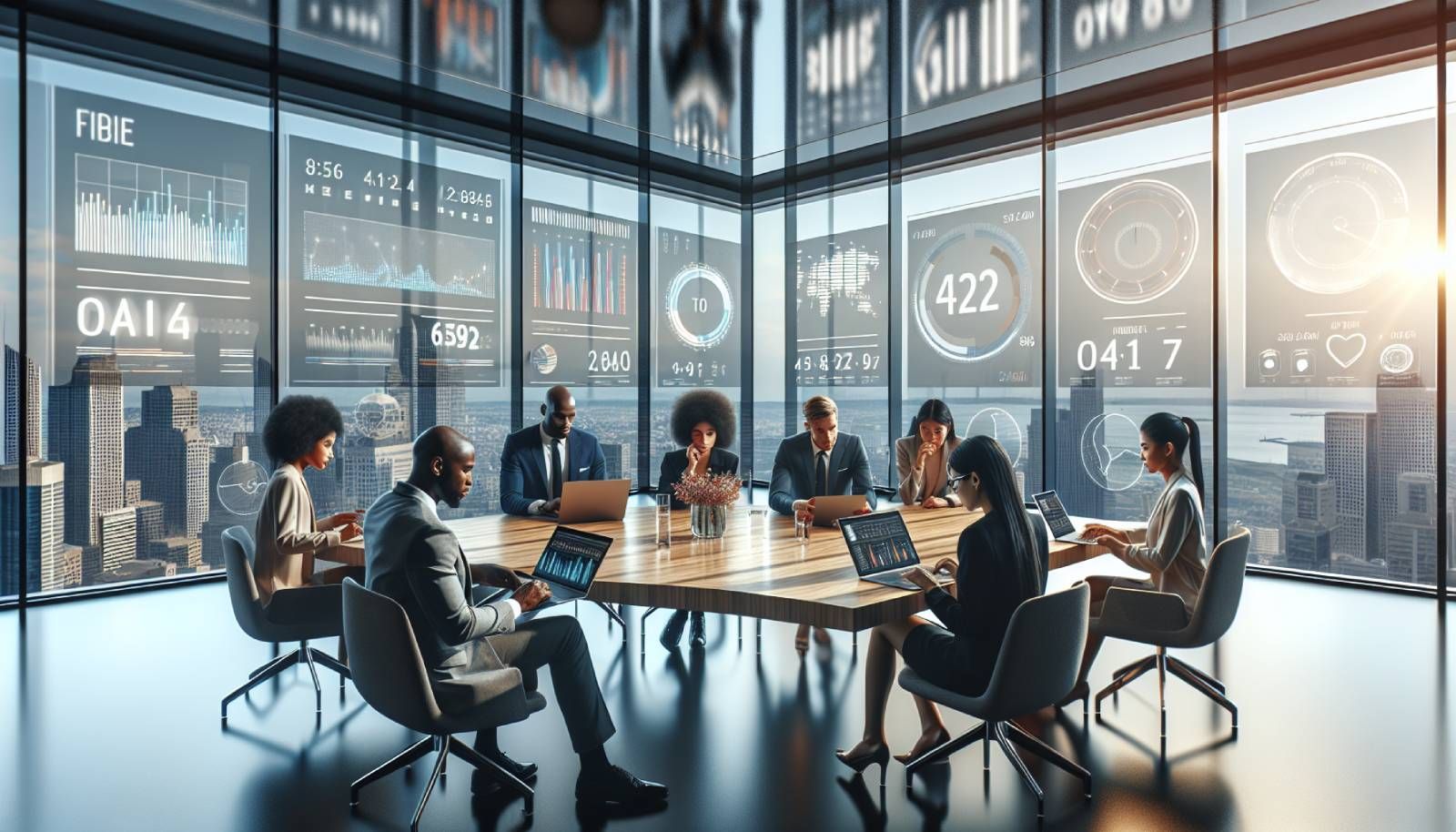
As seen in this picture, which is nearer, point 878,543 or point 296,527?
point 878,543

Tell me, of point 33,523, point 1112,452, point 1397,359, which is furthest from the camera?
point 1112,452

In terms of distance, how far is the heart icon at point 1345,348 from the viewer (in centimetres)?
583

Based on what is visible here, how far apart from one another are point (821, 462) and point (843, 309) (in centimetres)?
388

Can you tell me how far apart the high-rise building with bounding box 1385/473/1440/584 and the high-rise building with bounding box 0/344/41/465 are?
8.94m

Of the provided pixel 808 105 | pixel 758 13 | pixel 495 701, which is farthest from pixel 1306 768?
pixel 808 105

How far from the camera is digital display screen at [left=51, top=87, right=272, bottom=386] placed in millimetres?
5473

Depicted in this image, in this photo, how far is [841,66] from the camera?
5914mm

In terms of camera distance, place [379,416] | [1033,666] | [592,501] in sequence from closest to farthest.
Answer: [1033,666], [592,501], [379,416]

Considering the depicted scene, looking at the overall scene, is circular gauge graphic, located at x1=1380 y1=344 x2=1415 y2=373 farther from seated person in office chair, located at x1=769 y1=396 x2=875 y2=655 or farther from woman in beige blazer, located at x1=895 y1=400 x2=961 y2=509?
seated person in office chair, located at x1=769 y1=396 x2=875 y2=655

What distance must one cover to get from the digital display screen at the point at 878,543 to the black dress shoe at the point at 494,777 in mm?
1436

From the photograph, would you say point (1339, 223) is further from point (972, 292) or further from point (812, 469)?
point (812, 469)

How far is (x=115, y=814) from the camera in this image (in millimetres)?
2844

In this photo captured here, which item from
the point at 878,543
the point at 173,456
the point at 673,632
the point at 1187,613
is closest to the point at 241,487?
the point at 173,456

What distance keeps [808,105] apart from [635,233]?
94.4 inches
